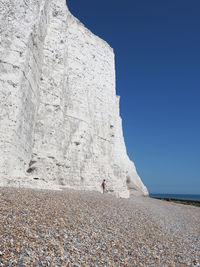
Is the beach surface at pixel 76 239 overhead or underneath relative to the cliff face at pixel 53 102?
underneath

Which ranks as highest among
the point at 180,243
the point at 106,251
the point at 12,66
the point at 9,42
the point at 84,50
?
the point at 84,50

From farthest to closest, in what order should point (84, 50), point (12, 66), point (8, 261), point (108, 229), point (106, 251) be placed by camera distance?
point (84, 50), point (12, 66), point (108, 229), point (106, 251), point (8, 261)

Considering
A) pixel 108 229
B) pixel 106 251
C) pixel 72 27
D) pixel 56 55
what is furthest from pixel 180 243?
pixel 72 27

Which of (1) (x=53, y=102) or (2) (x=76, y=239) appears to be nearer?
(2) (x=76, y=239)

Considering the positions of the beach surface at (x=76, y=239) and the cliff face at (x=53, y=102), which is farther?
the cliff face at (x=53, y=102)

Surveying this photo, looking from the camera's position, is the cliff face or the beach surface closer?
the beach surface

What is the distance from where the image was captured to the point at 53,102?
Answer: 461 inches

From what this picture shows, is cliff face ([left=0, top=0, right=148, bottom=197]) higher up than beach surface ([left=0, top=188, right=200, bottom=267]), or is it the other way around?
cliff face ([left=0, top=0, right=148, bottom=197])

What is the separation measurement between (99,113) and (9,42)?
26.8 ft

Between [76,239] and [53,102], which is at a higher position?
[53,102]

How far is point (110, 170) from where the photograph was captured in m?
14.9

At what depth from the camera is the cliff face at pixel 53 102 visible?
8.63 m

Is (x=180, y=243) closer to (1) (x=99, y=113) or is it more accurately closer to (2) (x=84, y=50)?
(1) (x=99, y=113)

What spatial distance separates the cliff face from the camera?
863 cm
